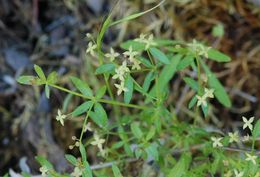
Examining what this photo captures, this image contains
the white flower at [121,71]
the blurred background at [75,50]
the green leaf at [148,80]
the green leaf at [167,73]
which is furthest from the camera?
the blurred background at [75,50]

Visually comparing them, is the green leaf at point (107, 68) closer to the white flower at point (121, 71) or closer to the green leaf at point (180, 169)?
the white flower at point (121, 71)

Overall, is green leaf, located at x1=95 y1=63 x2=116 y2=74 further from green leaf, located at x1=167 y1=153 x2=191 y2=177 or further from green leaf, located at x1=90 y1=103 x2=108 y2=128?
green leaf, located at x1=167 y1=153 x2=191 y2=177

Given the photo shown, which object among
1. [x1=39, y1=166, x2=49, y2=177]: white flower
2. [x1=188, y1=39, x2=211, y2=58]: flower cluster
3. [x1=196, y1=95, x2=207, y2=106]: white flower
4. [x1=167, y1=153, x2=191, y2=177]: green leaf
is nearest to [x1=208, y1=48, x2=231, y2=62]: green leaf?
[x1=188, y1=39, x2=211, y2=58]: flower cluster

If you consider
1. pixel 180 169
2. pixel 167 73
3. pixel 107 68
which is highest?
pixel 107 68

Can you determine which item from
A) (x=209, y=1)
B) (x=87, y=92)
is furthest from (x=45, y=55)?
(x=87, y=92)

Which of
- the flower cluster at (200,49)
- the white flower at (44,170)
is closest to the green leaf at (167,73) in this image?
the flower cluster at (200,49)

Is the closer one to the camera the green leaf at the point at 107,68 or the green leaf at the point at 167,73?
the green leaf at the point at 107,68

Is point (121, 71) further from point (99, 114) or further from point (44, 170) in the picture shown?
point (44, 170)

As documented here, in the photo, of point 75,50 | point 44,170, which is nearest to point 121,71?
point 44,170
